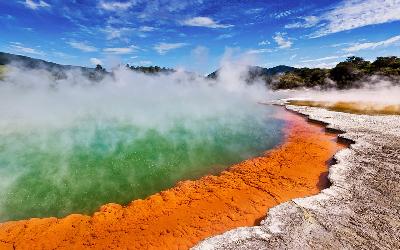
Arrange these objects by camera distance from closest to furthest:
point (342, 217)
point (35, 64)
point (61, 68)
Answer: point (342, 217) → point (61, 68) → point (35, 64)

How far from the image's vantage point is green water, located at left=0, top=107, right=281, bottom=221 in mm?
13930

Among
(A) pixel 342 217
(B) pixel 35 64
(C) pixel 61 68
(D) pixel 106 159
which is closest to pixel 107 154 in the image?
(D) pixel 106 159

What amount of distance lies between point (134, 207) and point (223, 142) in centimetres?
1131

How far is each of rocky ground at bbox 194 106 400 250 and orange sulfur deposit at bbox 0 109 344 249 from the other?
3.12 ft

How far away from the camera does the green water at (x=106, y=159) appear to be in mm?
13930

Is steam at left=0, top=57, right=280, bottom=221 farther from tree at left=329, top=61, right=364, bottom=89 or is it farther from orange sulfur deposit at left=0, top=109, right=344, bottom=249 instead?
tree at left=329, top=61, right=364, bottom=89

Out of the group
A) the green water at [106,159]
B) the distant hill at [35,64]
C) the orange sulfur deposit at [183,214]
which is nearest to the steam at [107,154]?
the green water at [106,159]

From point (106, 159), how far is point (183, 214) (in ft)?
29.7

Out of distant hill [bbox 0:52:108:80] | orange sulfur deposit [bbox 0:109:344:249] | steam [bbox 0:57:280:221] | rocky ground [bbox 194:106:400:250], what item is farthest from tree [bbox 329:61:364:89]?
distant hill [bbox 0:52:108:80]

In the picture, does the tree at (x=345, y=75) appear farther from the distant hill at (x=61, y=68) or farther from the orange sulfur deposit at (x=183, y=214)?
the distant hill at (x=61, y=68)

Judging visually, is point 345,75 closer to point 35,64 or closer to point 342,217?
point 342,217

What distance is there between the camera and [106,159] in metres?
19.2

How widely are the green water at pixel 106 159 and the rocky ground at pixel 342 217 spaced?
6.11 metres

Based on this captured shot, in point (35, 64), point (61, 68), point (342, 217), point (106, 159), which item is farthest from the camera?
point (35, 64)
